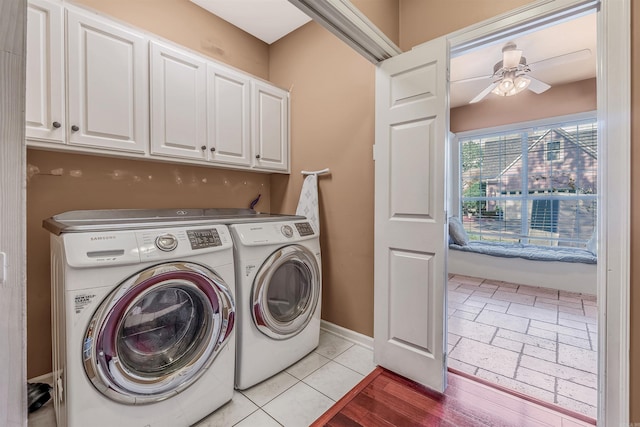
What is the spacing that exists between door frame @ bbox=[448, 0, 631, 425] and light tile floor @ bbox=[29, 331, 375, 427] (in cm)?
120

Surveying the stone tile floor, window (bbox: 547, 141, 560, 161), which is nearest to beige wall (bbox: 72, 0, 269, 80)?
the stone tile floor

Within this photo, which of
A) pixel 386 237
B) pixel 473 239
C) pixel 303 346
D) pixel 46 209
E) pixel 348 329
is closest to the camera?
pixel 46 209

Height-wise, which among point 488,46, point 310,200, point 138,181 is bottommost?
point 310,200

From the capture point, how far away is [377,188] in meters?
1.84

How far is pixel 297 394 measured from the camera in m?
1.61

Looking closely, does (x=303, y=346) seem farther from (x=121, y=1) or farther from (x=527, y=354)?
(x=121, y=1)

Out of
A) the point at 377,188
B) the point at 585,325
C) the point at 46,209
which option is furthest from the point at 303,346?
the point at 585,325

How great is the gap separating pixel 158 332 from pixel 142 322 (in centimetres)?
10

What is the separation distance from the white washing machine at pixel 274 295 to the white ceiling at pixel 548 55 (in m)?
2.26

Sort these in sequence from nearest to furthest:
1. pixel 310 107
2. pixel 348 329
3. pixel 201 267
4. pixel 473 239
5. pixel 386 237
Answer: pixel 201 267 < pixel 386 237 < pixel 348 329 < pixel 310 107 < pixel 473 239

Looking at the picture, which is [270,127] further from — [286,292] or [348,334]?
[348,334]

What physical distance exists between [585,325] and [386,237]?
233 cm

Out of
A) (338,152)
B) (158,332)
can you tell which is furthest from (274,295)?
(338,152)

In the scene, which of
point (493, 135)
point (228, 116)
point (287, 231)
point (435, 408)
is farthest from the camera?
point (493, 135)
